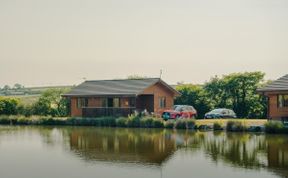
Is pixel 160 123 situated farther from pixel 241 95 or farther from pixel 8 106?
pixel 8 106

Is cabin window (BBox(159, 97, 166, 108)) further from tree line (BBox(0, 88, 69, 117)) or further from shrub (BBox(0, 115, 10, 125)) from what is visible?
shrub (BBox(0, 115, 10, 125))

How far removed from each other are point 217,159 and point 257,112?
27.9 m

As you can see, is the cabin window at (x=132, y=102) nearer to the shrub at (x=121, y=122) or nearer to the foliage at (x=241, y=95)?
the shrub at (x=121, y=122)

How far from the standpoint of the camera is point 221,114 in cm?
4544

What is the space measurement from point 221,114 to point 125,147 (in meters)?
21.2

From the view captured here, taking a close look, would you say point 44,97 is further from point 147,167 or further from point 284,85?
point 147,167

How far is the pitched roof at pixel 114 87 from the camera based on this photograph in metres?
47.0

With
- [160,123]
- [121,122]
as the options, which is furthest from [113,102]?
[160,123]

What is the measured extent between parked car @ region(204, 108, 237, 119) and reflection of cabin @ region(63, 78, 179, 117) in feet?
17.6

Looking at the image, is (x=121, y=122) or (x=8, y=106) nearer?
(x=121, y=122)

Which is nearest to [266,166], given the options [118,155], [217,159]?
[217,159]

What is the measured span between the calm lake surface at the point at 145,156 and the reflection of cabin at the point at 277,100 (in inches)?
274

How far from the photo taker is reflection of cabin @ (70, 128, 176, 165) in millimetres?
21922

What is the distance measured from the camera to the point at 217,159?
21438mm
